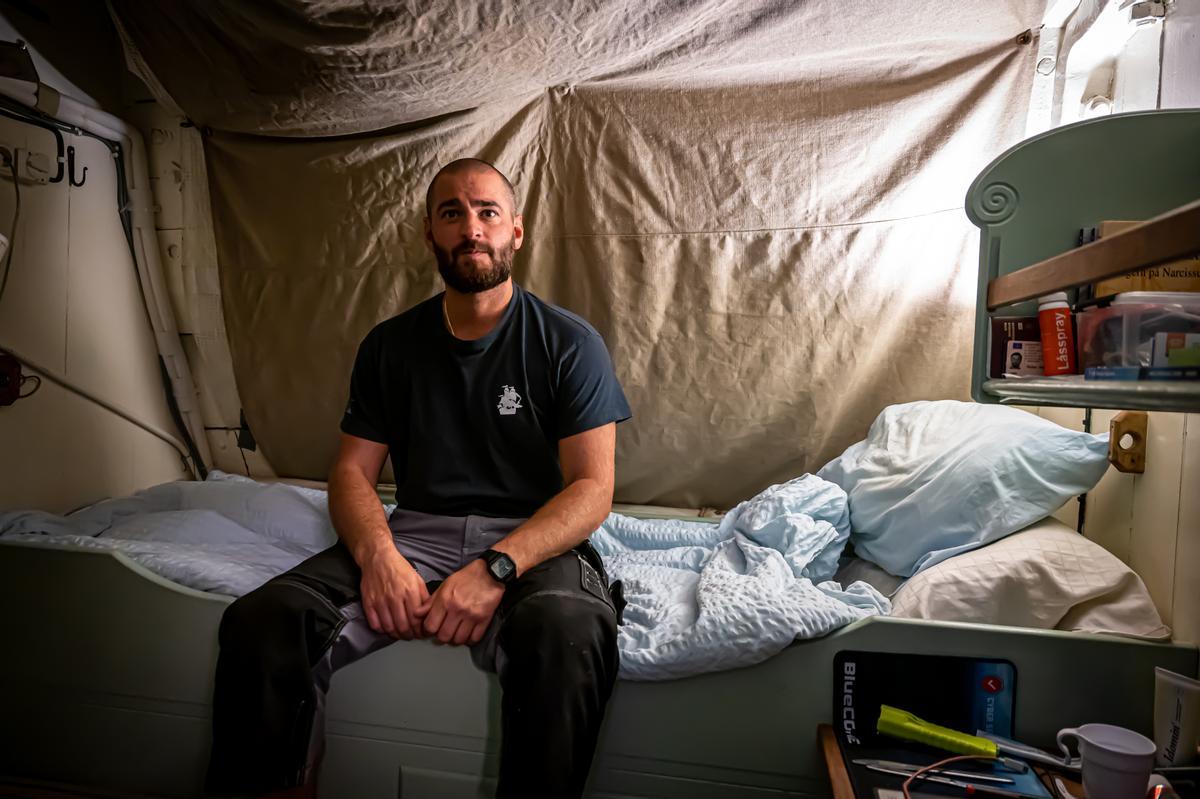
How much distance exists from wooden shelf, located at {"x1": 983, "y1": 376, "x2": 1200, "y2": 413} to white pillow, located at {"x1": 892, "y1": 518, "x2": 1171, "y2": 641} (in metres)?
0.30

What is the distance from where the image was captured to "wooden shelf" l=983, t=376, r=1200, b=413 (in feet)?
2.51

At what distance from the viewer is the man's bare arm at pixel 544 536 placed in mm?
1247

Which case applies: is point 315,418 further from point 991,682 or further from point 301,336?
point 991,682

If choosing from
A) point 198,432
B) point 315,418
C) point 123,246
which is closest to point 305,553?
point 315,418

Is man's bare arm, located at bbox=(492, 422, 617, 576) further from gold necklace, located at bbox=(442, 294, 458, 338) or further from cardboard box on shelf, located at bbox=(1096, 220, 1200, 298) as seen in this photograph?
cardboard box on shelf, located at bbox=(1096, 220, 1200, 298)

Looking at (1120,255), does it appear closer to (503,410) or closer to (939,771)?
(939,771)

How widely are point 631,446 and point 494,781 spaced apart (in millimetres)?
1075

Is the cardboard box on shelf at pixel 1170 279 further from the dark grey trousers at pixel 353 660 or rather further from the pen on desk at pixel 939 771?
the dark grey trousers at pixel 353 660

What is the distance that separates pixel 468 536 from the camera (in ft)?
4.73

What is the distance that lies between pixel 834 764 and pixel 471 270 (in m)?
1.11

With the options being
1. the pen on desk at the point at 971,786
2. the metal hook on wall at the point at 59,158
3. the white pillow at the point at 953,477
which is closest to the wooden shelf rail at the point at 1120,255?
the white pillow at the point at 953,477

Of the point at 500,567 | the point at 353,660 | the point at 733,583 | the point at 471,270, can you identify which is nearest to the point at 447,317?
the point at 471,270

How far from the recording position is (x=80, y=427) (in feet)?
7.23

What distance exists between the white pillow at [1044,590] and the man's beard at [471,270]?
1.04m
